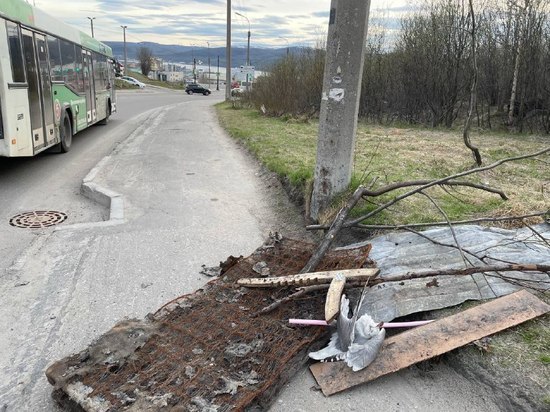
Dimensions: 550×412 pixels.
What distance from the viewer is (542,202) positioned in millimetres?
5832

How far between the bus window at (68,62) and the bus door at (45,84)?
1.40 meters

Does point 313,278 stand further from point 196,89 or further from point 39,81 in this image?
point 196,89

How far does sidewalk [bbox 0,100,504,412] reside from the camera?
2.79 meters

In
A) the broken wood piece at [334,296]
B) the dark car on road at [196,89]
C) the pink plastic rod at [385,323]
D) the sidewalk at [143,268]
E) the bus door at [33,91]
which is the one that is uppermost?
the bus door at [33,91]

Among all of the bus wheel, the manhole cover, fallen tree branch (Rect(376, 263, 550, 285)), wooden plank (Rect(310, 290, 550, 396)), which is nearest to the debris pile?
wooden plank (Rect(310, 290, 550, 396))

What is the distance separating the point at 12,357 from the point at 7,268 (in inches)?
66.3

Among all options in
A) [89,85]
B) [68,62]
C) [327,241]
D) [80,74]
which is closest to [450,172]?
[327,241]

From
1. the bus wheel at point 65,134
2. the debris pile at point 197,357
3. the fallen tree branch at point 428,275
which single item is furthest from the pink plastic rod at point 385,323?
the bus wheel at point 65,134

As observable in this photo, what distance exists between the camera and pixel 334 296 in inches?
130

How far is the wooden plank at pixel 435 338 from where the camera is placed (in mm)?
2838

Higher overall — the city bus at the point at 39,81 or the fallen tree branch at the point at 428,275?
the city bus at the point at 39,81

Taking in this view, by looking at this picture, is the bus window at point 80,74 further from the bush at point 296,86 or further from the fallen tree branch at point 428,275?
the fallen tree branch at point 428,275

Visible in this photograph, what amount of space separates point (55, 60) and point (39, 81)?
147 cm

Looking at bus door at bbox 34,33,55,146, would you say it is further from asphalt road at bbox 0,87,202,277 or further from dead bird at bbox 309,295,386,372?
dead bird at bbox 309,295,386,372
